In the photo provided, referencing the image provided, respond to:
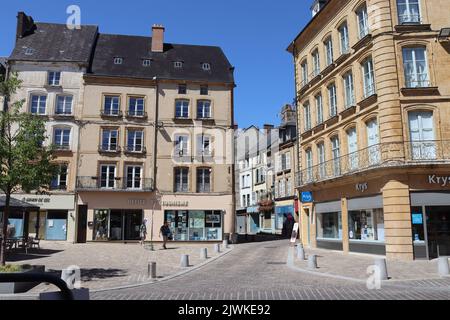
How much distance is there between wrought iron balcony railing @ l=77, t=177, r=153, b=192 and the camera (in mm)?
30953

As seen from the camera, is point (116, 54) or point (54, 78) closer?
point (54, 78)

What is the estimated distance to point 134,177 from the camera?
3194 centimetres

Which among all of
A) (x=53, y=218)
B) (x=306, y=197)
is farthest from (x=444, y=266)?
(x=53, y=218)

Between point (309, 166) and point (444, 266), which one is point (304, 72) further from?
point (444, 266)

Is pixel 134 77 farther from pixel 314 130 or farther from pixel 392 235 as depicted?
pixel 392 235

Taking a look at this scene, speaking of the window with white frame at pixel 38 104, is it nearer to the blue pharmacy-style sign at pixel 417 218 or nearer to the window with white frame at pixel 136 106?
the window with white frame at pixel 136 106

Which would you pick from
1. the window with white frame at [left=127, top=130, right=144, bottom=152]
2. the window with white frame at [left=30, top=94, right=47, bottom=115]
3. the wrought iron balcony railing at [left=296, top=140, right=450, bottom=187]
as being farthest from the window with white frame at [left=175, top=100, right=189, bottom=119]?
the wrought iron balcony railing at [left=296, top=140, right=450, bottom=187]

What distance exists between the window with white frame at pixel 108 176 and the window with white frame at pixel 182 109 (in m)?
6.49

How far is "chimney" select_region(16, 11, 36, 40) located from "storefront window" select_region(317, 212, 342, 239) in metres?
27.8

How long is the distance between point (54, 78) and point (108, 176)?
8.78 m

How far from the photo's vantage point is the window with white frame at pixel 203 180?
32406 millimetres

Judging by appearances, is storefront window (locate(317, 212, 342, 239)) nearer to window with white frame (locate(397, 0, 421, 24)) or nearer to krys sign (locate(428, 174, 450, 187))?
krys sign (locate(428, 174, 450, 187))
